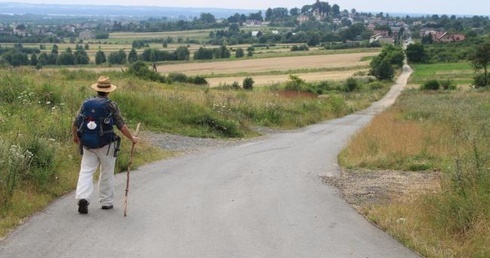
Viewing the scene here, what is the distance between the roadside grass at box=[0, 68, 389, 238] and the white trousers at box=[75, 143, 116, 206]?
2.85ft

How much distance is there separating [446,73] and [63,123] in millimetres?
80248

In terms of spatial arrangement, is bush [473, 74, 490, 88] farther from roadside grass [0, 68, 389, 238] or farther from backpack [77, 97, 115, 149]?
backpack [77, 97, 115, 149]

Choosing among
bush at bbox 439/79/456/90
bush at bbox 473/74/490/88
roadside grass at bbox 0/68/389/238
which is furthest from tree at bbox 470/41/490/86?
roadside grass at bbox 0/68/389/238

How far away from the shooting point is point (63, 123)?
1386cm

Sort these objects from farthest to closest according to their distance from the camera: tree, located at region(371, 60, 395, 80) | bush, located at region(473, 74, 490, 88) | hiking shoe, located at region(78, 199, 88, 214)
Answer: tree, located at region(371, 60, 395, 80)
bush, located at region(473, 74, 490, 88)
hiking shoe, located at region(78, 199, 88, 214)

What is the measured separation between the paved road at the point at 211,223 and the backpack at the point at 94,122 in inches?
41.4

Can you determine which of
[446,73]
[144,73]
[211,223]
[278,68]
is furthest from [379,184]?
[446,73]

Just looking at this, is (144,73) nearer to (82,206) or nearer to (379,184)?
(379,184)

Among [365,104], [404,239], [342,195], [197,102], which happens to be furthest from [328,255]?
[365,104]

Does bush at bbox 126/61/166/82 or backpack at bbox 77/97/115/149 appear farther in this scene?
bush at bbox 126/61/166/82

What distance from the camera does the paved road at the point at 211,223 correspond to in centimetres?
709

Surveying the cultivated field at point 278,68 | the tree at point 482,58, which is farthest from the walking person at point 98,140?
the tree at point 482,58

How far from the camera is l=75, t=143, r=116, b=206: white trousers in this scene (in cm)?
870

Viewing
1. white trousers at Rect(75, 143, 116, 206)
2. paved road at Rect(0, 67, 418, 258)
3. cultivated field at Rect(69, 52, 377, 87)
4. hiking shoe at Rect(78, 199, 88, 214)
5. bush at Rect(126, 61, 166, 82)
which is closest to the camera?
paved road at Rect(0, 67, 418, 258)
